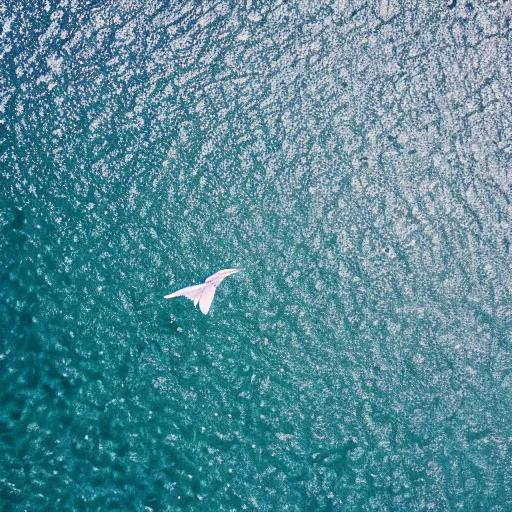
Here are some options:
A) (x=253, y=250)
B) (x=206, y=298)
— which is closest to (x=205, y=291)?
(x=206, y=298)

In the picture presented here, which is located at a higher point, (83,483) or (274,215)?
(274,215)

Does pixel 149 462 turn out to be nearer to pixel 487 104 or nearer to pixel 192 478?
pixel 192 478

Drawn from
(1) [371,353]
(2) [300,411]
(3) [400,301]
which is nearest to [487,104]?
(3) [400,301]

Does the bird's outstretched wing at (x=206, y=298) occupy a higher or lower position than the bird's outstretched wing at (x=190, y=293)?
lower

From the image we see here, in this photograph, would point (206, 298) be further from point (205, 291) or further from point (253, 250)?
point (253, 250)
